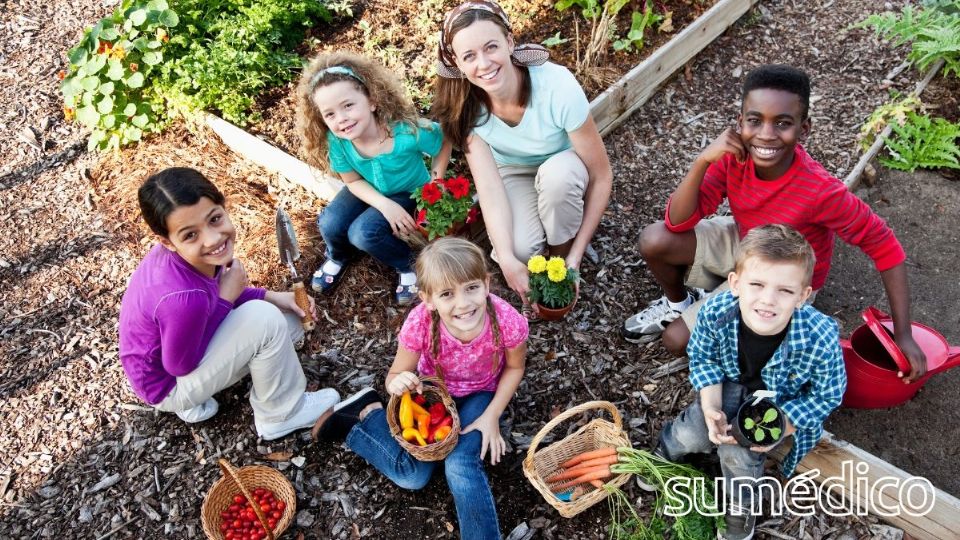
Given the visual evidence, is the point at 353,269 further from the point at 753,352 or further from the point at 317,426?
the point at 753,352

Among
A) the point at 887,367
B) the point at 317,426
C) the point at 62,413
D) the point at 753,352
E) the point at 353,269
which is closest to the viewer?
the point at 753,352

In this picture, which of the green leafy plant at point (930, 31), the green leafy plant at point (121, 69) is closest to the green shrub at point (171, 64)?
the green leafy plant at point (121, 69)

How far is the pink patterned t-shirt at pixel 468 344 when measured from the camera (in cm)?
286

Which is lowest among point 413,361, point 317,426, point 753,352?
point 317,426

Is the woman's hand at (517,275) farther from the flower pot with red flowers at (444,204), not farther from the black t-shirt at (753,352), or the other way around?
the black t-shirt at (753,352)

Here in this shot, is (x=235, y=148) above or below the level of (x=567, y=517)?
above

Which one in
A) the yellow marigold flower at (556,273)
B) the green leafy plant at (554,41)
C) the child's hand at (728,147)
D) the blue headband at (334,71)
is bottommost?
the yellow marigold flower at (556,273)

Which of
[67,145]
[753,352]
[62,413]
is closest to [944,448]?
[753,352]

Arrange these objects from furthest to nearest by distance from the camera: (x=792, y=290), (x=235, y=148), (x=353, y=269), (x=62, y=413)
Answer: (x=235, y=148), (x=353, y=269), (x=62, y=413), (x=792, y=290)

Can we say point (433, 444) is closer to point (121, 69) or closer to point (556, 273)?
point (556, 273)

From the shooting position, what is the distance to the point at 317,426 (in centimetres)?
306

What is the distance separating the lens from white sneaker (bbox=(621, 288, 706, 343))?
343cm

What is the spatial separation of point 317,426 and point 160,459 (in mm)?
827

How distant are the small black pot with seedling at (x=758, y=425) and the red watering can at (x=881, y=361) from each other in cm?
48
